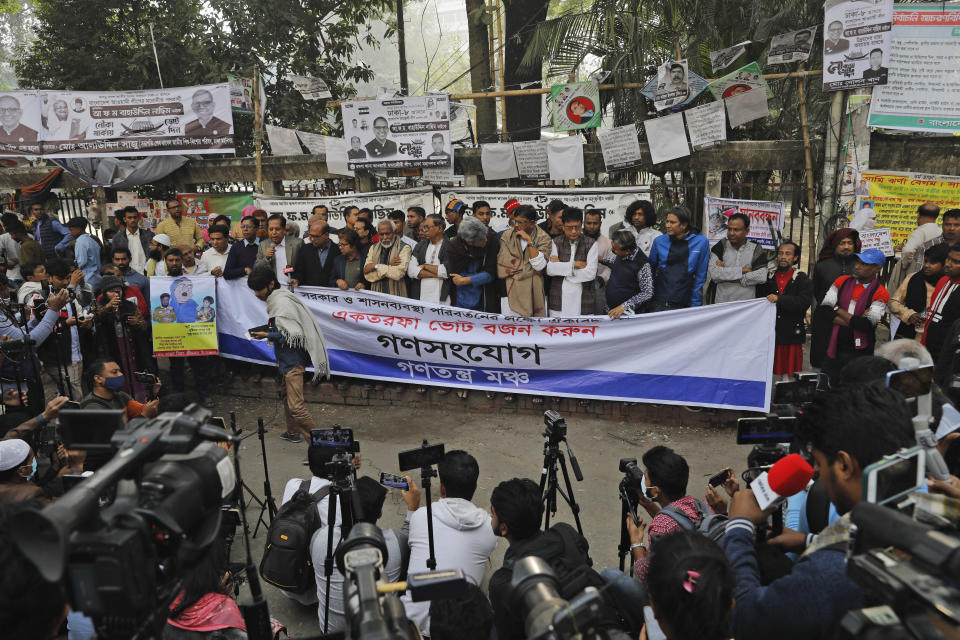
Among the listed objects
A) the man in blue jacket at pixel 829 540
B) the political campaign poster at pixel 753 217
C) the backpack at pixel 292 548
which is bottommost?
the backpack at pixel 292 548

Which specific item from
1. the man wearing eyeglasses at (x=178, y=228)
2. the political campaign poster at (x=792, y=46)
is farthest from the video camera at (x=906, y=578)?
the man wearing eyeglasses at (x=178, y=228)

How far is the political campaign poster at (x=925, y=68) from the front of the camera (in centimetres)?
726

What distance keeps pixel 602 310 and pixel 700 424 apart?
1.48m

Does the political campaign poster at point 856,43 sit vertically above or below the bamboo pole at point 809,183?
above

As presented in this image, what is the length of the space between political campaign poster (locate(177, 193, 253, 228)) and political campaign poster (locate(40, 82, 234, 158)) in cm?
134

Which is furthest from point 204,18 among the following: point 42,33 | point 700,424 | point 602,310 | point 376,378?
point 700,424

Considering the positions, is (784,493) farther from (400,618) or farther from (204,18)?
(204,18)

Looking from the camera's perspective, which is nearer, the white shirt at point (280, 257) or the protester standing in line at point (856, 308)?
the protester standing in line at point (856, 308)

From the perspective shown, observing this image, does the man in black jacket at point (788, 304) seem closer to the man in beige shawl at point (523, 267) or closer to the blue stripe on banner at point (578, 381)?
the blue stripe on banner at point (578, 381)

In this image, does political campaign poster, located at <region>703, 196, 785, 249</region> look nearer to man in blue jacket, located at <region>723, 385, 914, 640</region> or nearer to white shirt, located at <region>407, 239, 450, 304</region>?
white shirt, located at <region>407, 239, 450, 304</region>

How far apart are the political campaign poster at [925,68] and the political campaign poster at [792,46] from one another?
864 mm

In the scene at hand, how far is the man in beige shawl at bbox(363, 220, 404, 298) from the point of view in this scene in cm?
736

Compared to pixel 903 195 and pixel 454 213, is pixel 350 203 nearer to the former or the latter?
pixel 454 213

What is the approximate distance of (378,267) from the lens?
7363 mm
